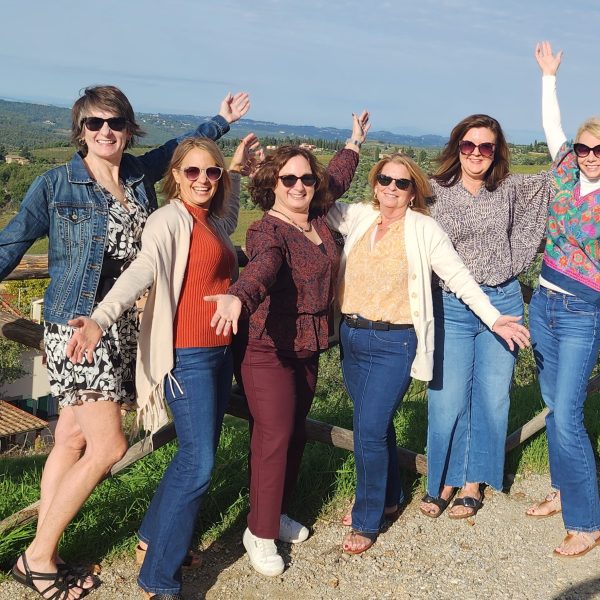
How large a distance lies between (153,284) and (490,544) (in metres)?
2.37

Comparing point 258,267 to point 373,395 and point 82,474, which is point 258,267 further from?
point 82,474

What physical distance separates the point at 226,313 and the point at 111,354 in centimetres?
59

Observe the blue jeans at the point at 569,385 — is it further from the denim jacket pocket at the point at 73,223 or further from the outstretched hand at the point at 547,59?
the denim jacket pocket at the point at 73,223

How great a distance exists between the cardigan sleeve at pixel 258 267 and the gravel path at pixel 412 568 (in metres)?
1.42

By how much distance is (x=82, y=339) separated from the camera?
2752 millimetres

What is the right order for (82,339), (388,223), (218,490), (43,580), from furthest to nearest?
(218,490), (388,223), (43,580), (82,339)

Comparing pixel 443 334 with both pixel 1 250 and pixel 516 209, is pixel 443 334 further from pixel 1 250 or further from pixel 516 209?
pixel 1 250

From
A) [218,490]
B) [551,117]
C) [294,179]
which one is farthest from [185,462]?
[551,117]

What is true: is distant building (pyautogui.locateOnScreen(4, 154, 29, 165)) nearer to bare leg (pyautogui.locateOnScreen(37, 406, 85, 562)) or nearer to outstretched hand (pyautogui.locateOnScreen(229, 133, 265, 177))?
outstretched hand (pyautogui.locateOnScreen(229, 133, 265, 177))

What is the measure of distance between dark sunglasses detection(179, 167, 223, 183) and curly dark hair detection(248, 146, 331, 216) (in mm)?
331

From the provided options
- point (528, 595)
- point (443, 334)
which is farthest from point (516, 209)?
point (528, 595)

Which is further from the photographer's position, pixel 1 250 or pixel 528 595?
pixel 528 595

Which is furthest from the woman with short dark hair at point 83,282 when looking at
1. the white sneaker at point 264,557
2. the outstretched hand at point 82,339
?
the white sneaker at point 264,557

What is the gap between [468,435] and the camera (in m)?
4.35
